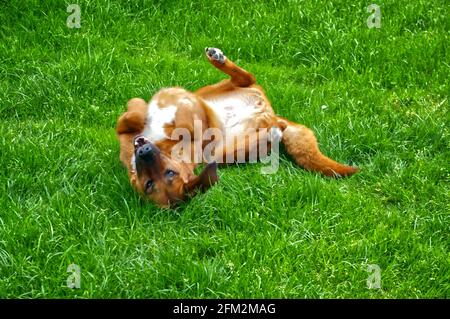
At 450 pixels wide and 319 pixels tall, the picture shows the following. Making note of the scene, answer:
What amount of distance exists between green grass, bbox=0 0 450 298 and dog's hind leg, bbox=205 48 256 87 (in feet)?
1.21

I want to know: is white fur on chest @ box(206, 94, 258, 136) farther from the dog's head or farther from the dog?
the dog's head

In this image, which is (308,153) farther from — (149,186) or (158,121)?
(149,186)

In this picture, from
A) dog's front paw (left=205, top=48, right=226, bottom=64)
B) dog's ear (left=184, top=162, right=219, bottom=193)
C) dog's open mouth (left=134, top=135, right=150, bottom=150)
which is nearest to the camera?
dog's ear (left=184, top=162, right=219, bottom=193)

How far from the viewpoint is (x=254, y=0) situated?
8859mm

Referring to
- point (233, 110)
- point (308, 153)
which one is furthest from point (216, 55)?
point (308, 153)

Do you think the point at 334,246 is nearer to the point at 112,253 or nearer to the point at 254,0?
the point at 112,253

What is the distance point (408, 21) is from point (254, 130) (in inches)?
110

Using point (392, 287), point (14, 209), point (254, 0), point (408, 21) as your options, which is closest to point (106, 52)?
point (254, 0)

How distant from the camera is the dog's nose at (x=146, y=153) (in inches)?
231

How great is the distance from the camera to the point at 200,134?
21.5ft

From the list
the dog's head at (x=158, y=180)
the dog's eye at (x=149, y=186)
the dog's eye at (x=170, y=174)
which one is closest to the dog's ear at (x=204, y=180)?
the dog's head at (x=158, y=180)

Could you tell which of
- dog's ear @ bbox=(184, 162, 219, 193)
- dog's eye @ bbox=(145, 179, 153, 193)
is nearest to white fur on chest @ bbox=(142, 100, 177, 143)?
dog's eye @ bbox=(145, 179, 153, 193)

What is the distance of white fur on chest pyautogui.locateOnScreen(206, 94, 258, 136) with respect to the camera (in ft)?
22.5

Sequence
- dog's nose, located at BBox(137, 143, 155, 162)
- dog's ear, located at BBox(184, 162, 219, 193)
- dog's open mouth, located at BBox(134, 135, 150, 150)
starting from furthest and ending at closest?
dog's open mouth, located at BBox(134, 135, 150, 150)
dog's nose, located at BBox(137, 143, 155, 162)
dog's ear, located at BBox(184, 162, 219, 193)
